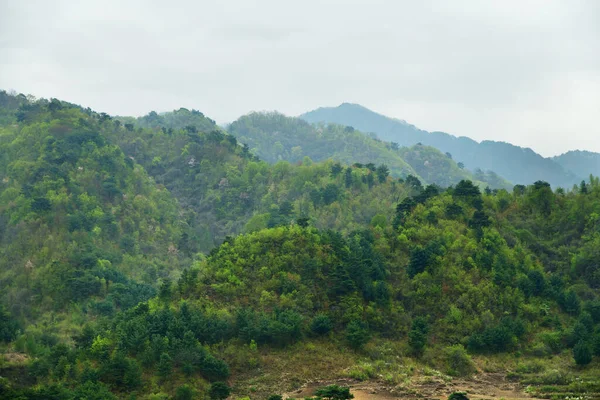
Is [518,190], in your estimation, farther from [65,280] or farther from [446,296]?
[65,280]

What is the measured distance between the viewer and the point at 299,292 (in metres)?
33.1

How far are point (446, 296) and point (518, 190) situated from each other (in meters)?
14.3

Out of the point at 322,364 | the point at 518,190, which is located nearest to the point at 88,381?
the point at 322,364

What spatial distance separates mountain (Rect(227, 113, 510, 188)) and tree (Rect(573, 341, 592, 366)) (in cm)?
6768

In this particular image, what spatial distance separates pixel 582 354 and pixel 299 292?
1341 cm

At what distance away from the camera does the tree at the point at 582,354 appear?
92.9 ft

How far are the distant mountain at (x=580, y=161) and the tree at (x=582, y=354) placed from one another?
158131 millimetres

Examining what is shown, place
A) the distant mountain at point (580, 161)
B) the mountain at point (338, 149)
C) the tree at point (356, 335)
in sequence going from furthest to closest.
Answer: the distant mountain at point (580, 161) → the mountain at point (338, 149) → the tree at point (356, 335)

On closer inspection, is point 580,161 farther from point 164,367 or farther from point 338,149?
point 164,367

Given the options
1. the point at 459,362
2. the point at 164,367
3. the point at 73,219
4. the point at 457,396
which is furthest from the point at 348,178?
the point at 457,396

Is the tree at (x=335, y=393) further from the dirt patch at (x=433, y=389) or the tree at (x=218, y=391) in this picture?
the tree at (x=218, y=391)

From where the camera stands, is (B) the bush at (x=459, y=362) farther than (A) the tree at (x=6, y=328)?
No

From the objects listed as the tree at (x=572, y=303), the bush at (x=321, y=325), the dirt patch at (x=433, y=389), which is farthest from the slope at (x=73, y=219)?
the tree at (x=572, y=303)

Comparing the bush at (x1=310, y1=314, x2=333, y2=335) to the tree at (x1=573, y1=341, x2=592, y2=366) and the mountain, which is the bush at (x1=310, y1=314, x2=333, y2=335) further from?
the mountain
